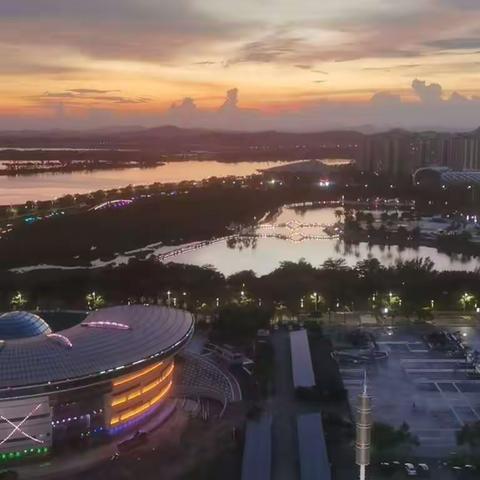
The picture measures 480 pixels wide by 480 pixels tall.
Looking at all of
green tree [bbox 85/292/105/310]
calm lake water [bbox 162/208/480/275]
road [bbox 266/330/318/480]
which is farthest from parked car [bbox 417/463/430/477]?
calm lake water [bbox 162/208/480/275]

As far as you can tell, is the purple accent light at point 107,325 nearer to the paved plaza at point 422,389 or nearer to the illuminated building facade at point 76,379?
the illuminated building facade at point 76,379

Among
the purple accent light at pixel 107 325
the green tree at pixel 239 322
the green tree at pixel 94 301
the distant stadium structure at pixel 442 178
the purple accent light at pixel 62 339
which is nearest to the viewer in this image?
the purple accent light at pixel 62 339

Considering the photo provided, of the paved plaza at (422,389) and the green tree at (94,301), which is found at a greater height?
the green tree at (94,301)

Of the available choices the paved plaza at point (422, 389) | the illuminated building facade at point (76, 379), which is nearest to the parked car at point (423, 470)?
the paved plaza at point (422, 389)

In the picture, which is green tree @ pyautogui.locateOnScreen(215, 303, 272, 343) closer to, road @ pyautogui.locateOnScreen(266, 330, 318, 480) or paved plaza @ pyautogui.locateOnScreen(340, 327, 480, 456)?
road @ pyautogui.locateOnScreen(266, 330, 318, 480)

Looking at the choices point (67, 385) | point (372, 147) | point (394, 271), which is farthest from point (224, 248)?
point (372, 147)

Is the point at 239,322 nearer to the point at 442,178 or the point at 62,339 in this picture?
the point at 62,339

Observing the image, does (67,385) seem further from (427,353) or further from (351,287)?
(351,287)

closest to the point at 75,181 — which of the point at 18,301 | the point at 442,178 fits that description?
the point at 442,178
